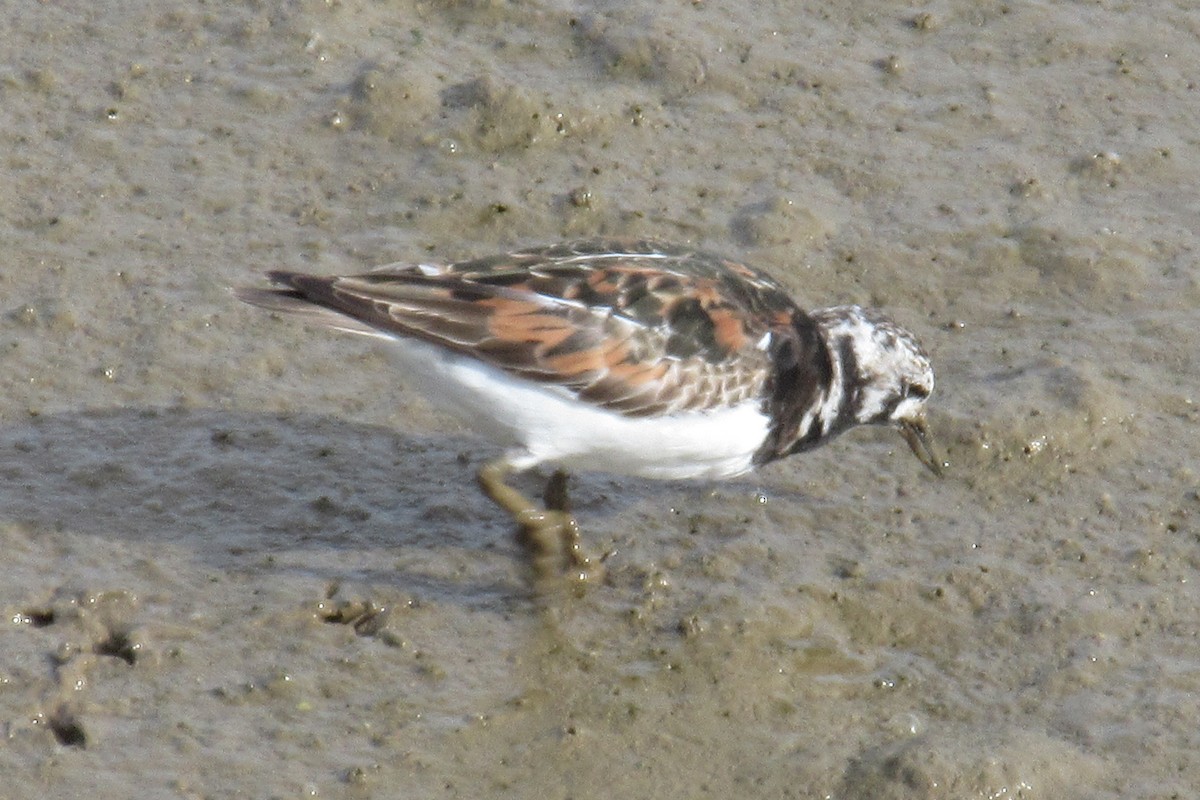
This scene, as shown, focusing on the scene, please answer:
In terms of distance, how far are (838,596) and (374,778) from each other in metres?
1.75

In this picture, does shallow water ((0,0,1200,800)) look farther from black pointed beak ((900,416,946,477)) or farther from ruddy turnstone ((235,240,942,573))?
ruddy turnstone ((235,240,942,573))

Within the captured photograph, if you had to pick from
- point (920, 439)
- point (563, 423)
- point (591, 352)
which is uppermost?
point (591, 352)

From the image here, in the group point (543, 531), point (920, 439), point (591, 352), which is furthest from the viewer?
point (920, 439)

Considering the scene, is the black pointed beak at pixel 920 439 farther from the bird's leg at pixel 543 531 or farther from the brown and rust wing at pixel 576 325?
the bird's leg at pixel 543 531

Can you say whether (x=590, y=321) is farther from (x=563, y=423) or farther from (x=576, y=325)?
(x=563, y=423)

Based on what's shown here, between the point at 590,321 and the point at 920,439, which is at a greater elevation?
the point at 590,321

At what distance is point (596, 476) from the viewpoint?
640cm

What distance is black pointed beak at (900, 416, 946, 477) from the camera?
613 centimetres

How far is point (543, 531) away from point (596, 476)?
2.11 feet

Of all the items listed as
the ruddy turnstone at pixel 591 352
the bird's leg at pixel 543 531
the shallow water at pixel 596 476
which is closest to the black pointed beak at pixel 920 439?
the shallow water at pixel 596 476

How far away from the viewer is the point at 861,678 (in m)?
5.44

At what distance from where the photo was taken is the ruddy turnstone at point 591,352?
5.46 metres

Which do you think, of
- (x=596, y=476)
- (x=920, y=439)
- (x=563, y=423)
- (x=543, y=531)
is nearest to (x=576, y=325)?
(x=563, y=423)

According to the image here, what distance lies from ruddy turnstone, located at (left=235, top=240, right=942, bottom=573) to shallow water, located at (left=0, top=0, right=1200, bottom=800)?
0.47m
